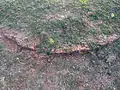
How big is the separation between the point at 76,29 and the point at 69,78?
0.71 m

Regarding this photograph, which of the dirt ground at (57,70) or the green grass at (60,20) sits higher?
the green grass at (60,20)

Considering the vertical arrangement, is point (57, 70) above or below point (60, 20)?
below

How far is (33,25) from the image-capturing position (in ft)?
9.66

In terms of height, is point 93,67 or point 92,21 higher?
point 92,21

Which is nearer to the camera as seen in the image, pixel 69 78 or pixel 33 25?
pixel 69 78

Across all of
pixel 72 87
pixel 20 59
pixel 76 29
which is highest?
pixel 76 29

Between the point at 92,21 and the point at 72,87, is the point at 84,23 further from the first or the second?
the point at 72,87

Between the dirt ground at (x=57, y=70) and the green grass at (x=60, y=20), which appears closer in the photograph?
the dirt ground at (x=57, y=70)

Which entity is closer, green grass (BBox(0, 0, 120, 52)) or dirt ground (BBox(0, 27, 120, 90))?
dirt ground (BBox(0, 27, 120, 90))

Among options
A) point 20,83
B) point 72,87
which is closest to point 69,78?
point 72,87

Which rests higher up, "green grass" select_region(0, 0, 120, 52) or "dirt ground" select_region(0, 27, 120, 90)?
"green grass" select_region(0, 0, 120, 52)

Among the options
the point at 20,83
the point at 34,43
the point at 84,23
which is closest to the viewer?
the point at 20,83

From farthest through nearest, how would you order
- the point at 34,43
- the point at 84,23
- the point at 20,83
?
the point at 84,23 < the point at 34,43 < the point at 20,83

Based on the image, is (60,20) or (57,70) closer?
(57,70)
